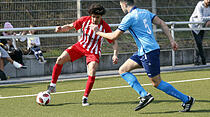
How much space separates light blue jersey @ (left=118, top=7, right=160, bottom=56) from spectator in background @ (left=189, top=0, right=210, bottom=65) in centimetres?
641

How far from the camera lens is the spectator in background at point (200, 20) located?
12.9 meters

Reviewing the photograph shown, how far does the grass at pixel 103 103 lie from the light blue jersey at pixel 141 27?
1039 millimetres

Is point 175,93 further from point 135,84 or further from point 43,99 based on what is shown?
point 43,99

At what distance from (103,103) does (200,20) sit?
619 centimetres

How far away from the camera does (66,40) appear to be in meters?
12.4

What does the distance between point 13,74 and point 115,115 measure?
19.3 feet

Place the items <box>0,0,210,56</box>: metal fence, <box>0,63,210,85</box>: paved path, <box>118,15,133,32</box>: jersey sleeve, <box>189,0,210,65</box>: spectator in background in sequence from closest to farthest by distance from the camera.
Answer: <box>118,15,133,32</box>: jersey sleeve → <box>0,63,210,85</box>: paved path → <box>0,0,210,56</box>: metal fence → <box>189,0,210,65</box>: spectator in background

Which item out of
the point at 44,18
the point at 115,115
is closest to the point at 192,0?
the point at 44,18

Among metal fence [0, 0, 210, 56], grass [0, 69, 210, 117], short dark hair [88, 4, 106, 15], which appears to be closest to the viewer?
grass [0, 69, 210, 117]

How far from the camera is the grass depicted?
6.86 meters

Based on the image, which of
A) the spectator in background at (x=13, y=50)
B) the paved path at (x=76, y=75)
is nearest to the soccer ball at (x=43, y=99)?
the paved path at (x=76, y=75)

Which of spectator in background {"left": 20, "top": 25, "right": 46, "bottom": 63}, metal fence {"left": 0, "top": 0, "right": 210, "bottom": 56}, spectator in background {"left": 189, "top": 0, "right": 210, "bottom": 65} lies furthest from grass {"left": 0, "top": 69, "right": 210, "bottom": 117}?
spectator in background {"left": 189, "top": 0, "right": 210, "bottom": 65}

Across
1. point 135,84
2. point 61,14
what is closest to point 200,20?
point 61,14

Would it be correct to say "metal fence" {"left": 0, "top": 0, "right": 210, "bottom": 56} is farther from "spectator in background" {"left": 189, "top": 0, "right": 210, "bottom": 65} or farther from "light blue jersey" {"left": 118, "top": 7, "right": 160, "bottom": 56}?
"light blue jersey" {"left": 118, "top": 7, "right": 160, "bottom": 56}
